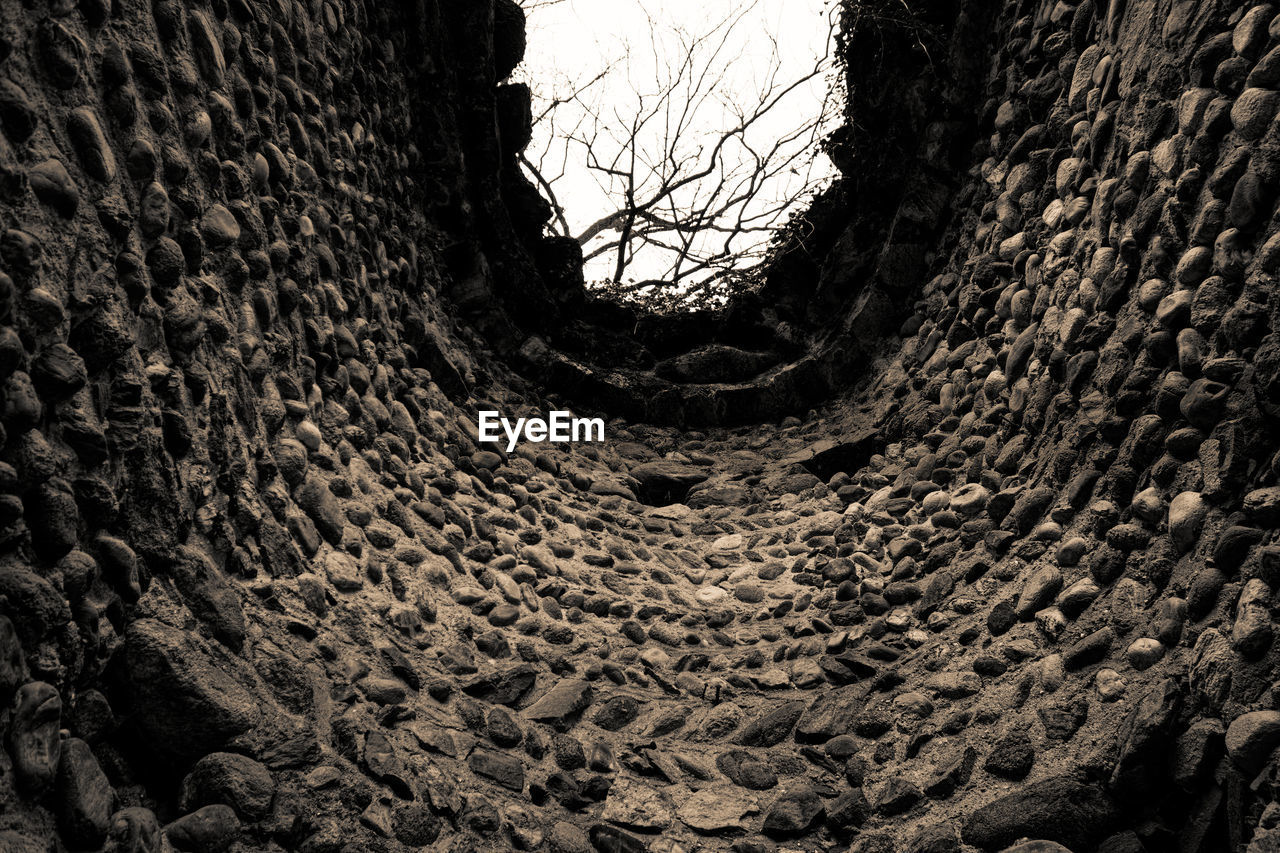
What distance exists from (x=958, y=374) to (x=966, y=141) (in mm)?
1385

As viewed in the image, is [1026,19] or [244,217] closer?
[244,217]

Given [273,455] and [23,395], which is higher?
[23,395]

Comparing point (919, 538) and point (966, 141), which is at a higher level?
point (966, 141)

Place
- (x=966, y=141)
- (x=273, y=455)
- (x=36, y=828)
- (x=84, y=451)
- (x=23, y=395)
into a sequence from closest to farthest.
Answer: (x=36, y=828)
(x=23, y=395)
(x=84, y=451)
(x=273, y=455)
(x=966, y=141)

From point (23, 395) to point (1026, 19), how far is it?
4342 mm

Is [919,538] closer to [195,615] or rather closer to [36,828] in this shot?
[195,615]

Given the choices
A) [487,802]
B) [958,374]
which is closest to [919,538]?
[958,374]

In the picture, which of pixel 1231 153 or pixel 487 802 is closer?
pixel 487 802

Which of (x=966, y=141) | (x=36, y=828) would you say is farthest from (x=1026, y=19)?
(x=36, y=828)

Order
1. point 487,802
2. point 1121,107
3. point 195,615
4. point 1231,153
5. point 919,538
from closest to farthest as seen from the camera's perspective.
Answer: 1. point 195,615
2. point 487,802
3. point 1231,153
4. point 1121,107
5. point 919,538

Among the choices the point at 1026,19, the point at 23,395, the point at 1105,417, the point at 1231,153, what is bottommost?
the point at 1105,417

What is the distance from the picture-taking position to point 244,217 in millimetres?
2711

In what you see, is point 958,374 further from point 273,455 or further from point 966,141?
point 273,455

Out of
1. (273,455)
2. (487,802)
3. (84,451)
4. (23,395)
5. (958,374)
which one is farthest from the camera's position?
(958,374)
